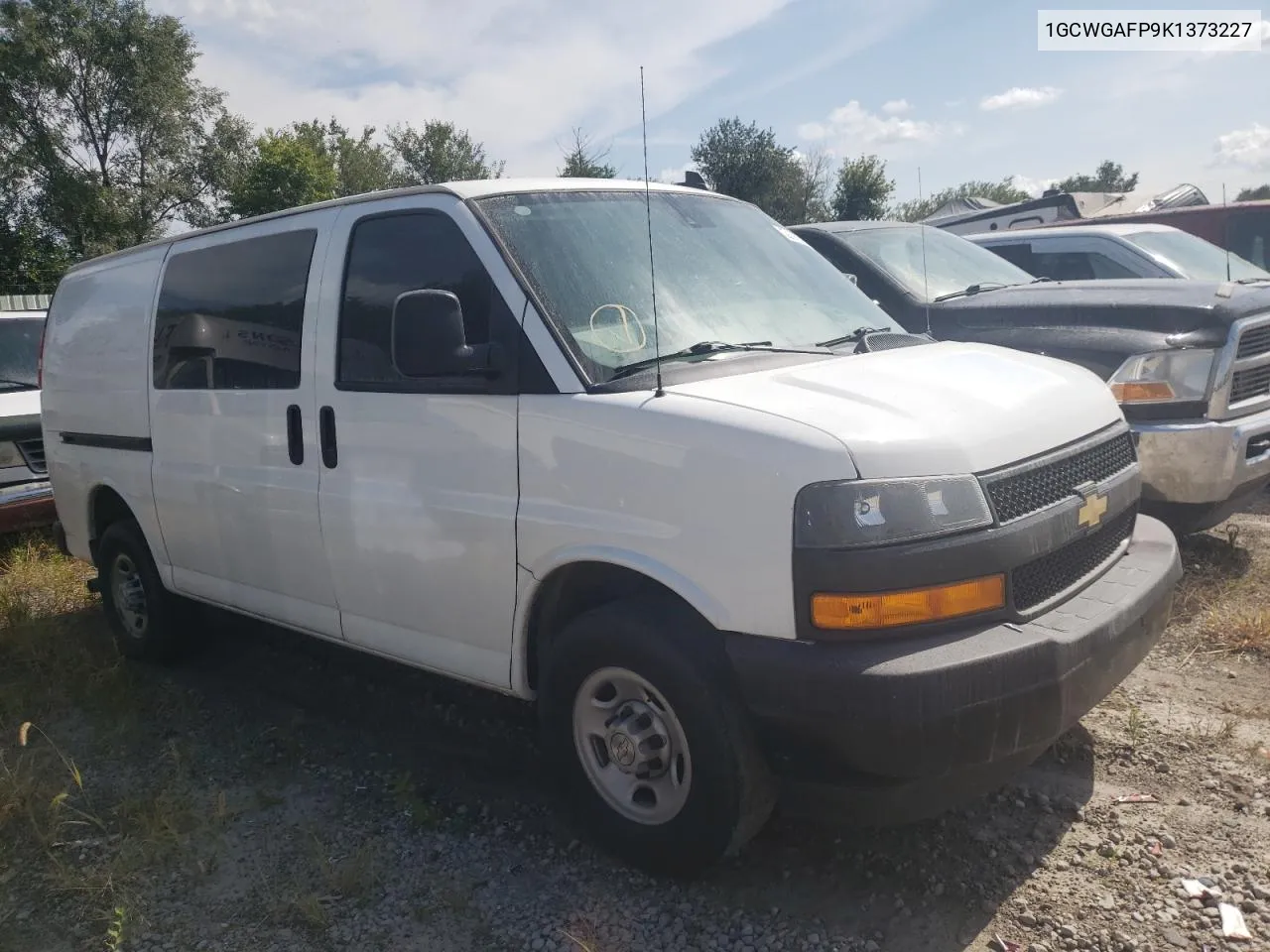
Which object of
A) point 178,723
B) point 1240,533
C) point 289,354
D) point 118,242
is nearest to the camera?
point 289,354

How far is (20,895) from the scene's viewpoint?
322 cm

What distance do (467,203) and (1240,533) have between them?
188 inches

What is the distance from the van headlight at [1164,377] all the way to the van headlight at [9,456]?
7.04 m

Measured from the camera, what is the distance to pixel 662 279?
335 cm

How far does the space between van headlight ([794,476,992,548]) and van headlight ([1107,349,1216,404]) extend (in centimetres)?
283

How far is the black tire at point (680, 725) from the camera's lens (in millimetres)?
2607

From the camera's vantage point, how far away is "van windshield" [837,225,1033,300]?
6.12 m

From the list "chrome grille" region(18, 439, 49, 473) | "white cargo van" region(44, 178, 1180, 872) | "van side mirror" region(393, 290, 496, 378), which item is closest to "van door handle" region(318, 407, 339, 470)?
"white cargo van" region(44, 178, 1180, 872)

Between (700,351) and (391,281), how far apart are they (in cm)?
118

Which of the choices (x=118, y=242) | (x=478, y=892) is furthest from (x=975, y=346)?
(x=118, y=242)

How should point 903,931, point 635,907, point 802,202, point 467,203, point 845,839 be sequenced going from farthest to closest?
point 802,202 < point 467,203 < point 845,839 < point 635,907 < point 903,931

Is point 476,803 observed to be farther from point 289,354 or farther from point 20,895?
point 289,354

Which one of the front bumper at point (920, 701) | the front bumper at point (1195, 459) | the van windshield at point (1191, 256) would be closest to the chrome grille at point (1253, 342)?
the front bumper at point (1195, 459)

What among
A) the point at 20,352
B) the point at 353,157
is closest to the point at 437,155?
the point at 353,157
